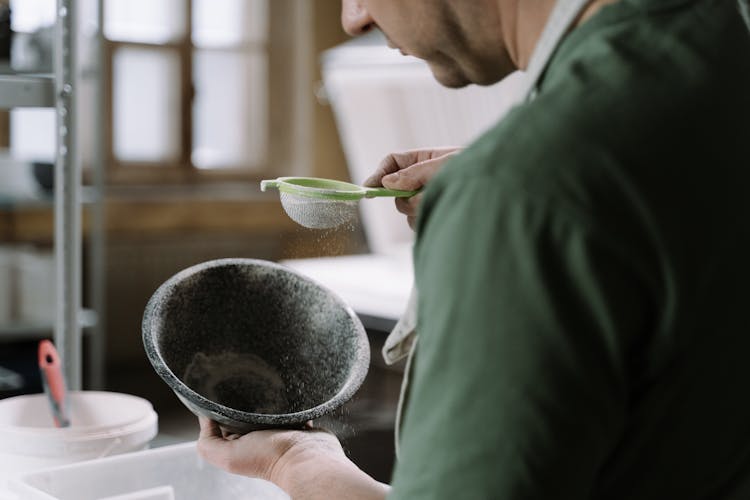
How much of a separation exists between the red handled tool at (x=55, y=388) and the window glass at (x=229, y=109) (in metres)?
4.05

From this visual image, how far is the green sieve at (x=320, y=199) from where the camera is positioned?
3.20 ft

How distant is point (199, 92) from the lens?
510 centimetres

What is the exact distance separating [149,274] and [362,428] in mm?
2623

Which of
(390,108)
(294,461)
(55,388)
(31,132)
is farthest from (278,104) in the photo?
(294,461)

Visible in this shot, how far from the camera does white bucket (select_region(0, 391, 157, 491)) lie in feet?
3.52

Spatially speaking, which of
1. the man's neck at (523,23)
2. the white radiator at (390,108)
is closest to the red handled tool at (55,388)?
the man's neck at (523,23)

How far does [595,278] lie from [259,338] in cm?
70

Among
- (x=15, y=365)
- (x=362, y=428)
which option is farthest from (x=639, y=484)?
(x=15, y=365)

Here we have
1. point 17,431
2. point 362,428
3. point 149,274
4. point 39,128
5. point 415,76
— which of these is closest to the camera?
point 17,431

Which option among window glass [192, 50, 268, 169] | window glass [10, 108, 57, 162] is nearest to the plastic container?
window glass [10, 108, 57, 162]

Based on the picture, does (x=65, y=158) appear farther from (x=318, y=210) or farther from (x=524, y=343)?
(x=524, y=343)

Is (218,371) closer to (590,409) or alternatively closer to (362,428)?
(590,409)

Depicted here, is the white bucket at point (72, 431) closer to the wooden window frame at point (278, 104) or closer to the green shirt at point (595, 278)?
the green shirt at point (595, 278)

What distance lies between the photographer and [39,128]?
4.61 meters
